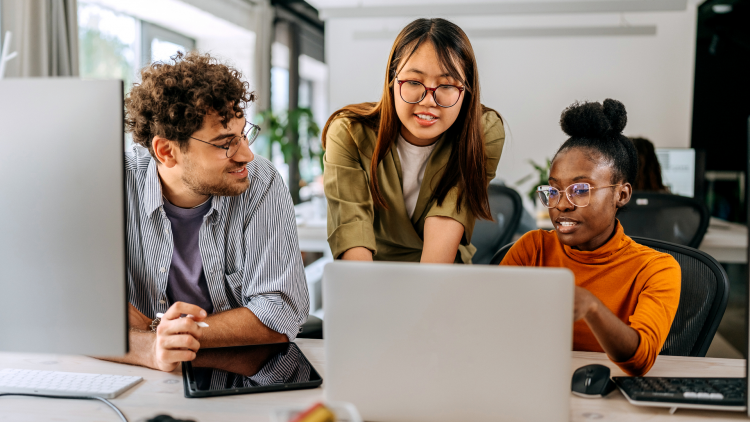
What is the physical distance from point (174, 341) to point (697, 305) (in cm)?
114

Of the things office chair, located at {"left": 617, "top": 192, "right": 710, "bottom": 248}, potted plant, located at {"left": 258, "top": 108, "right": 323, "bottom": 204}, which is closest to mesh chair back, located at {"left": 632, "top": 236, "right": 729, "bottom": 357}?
office chair, located at {"left": 617, "top": 192, "right": 710, "bottom": 248}

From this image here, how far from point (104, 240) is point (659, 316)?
1.02m

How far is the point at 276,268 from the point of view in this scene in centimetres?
127

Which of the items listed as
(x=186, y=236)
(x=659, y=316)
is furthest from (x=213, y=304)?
(x=659, y=316)

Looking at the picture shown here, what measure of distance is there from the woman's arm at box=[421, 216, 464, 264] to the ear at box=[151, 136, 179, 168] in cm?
63

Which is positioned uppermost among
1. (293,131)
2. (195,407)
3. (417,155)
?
(293,131)

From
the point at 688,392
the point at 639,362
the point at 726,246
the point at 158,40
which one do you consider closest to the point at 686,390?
the point at 688,392

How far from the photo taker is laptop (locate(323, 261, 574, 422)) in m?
0.70

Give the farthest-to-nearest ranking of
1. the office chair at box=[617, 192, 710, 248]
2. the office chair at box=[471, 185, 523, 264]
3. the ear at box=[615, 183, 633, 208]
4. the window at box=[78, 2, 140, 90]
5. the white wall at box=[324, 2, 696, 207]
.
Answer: the white wall at box=[324, 2, 696, 207], the window at box=[78, 2, 140, 90], the office chair at box=[471, 185, 523, 264], the office chair at box=[617, 192, 710, 248], the ear at box=[615, 183, 633, 208]

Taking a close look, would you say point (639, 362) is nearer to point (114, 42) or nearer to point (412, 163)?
point (412, 163)

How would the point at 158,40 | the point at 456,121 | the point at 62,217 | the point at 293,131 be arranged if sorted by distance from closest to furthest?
the point at 62,217 < the point at 456,121 < the point at 158,40 < the point at 293,131

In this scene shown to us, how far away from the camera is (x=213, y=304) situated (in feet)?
4.37

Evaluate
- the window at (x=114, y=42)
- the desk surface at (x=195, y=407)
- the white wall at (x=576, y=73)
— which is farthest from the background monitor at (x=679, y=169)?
the window at (x=114, y=42)

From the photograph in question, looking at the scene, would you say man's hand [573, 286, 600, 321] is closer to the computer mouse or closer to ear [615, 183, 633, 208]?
the computer mouse
